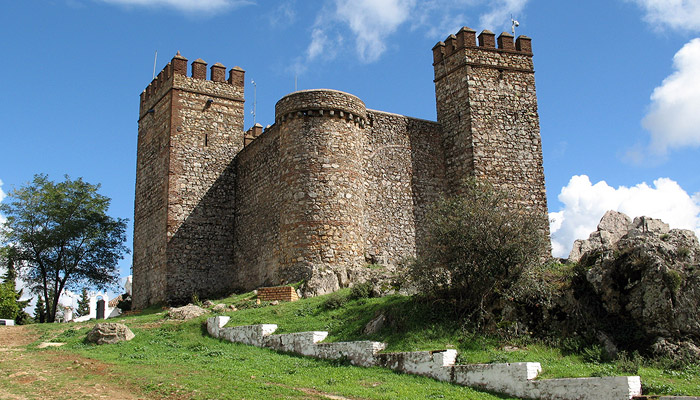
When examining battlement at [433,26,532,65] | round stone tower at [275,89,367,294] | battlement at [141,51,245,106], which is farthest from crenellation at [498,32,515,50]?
battlement at [141,51,245,106]

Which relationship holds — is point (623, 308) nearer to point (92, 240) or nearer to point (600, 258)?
point (600, 258)

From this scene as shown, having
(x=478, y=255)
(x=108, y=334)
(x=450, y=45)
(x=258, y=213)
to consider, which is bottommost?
(x=108, y=334)

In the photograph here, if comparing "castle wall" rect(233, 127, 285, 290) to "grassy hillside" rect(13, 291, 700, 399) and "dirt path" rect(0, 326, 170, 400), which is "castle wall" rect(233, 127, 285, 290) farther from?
"dirt path" rect(0, 326, 170, 400)

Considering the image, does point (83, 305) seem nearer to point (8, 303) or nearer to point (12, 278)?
point (12, 278)

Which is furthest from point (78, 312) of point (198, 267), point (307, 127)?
point (307, 127)

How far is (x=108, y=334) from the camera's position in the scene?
16.7 metres

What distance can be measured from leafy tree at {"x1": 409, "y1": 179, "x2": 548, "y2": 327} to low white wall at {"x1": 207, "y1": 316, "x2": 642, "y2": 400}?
6.81 ft

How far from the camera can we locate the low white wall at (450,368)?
392 inches

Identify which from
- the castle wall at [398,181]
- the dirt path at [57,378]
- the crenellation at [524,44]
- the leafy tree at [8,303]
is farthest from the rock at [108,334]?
the leafy tree at [8,303]

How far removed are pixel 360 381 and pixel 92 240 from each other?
22907mm

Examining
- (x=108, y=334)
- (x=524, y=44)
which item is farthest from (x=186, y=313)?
(x=524, y=44)

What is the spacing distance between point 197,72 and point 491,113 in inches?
499

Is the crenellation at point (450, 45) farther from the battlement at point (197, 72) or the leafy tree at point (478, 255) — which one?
the leafy tree at point (478, 255)

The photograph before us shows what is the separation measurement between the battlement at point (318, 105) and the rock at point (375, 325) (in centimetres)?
942
